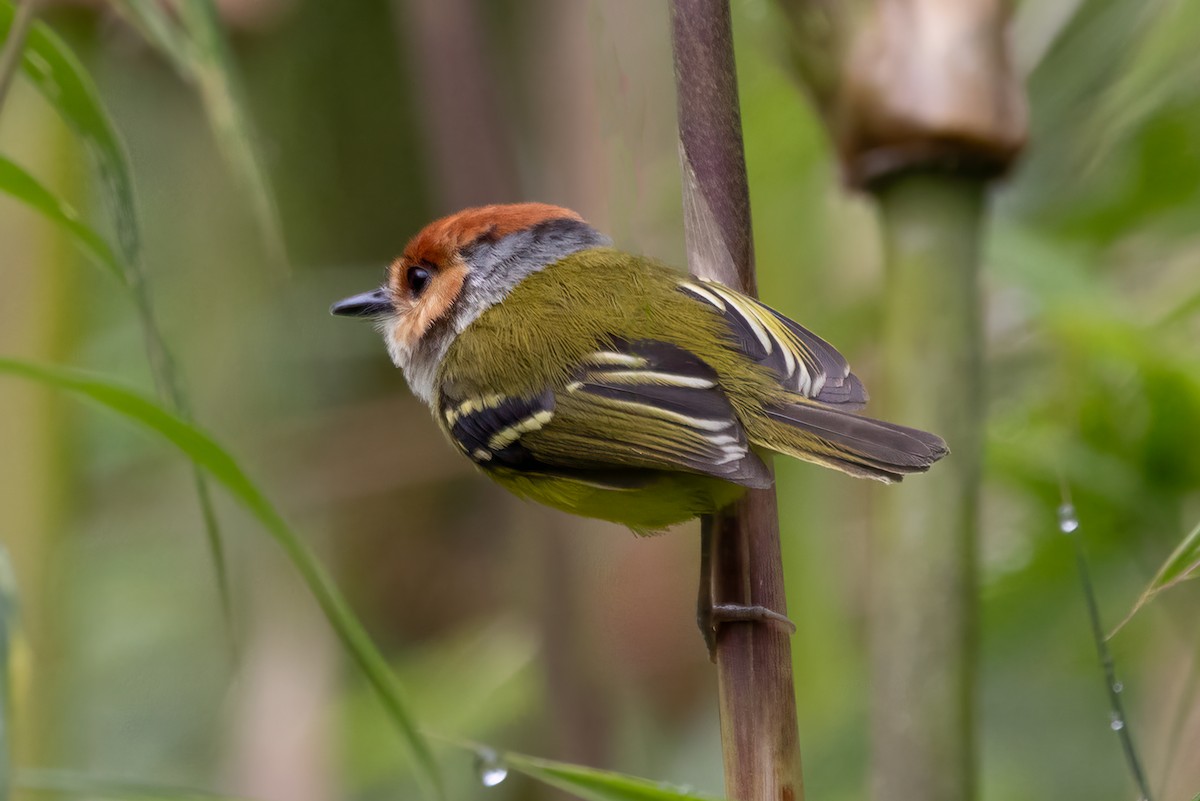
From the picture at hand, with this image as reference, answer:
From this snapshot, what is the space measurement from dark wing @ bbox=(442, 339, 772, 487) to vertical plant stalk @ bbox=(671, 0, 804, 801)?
0.73 feet

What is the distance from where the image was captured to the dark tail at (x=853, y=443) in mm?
1434

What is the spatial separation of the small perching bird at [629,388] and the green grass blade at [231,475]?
48 centimetres

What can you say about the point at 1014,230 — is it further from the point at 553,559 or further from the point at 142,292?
the point at 142,292

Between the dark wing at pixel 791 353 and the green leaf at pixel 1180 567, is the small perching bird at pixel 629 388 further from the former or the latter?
the green leaf at pixel 1180 567

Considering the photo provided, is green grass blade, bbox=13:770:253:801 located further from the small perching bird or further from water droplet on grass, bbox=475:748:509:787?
the small perching bird

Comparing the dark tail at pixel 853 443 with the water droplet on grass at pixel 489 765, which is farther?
the dark tail at pixel 853 443

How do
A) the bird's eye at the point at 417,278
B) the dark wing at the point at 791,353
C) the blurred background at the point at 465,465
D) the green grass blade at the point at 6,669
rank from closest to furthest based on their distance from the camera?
the green grass blade at the point at 6,669 < the dark wing at the point at 791,353 < the blurred background at the point at 465,465 < the bird's eye at the point at 417,278

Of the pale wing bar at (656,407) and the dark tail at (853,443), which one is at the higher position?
the pale wing bar at (656,407)

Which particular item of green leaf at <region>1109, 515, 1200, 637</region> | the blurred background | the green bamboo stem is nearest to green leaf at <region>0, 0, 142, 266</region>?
the blurred background

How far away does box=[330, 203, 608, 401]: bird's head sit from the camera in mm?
2314

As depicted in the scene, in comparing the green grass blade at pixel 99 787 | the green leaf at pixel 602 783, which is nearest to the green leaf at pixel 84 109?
the green grass blade at pixel 99 787

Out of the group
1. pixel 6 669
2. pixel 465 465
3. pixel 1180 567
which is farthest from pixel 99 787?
pixel 465 465

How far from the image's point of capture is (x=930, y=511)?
152cm

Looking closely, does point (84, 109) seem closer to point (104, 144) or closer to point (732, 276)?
point (104, 144)
